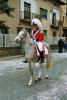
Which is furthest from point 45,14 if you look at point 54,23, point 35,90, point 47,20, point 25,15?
point 35,90

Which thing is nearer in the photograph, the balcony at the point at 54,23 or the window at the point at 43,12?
the window at the point at 43,12

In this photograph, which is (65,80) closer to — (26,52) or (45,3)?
(26,52)

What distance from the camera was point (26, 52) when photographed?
10.6 meters

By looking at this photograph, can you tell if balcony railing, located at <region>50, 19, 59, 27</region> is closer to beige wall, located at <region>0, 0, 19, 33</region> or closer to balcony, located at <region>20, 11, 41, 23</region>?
balcony, located at <region>20, 11, 41, 23</region>

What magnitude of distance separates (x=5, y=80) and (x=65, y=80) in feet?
7.28

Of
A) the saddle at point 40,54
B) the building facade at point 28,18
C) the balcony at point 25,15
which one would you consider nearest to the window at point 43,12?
the building facade at point 28,18

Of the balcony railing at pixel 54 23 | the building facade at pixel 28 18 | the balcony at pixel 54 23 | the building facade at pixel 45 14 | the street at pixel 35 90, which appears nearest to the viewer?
the street at pixel 35 90

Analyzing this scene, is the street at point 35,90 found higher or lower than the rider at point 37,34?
lower

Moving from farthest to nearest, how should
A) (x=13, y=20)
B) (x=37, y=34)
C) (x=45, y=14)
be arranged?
(x=45, y=14), (x=13, y=20), (x=37, y=34)

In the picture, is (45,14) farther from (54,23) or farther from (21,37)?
(21,37)

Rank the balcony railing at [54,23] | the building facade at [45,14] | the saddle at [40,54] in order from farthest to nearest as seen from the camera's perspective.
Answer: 1. the balcony railing at [54,23]
2. the building facade at [45,14]
3. the saddle at [40,54]

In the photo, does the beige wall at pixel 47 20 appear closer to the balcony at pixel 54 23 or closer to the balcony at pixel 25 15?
the balcony at pixel 54 23

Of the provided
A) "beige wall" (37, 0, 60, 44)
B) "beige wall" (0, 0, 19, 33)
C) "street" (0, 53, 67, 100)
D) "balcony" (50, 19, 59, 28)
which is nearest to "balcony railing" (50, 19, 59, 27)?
"balcony" (50, 19, 59, 28)

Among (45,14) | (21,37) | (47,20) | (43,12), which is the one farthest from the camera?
(47,20)
